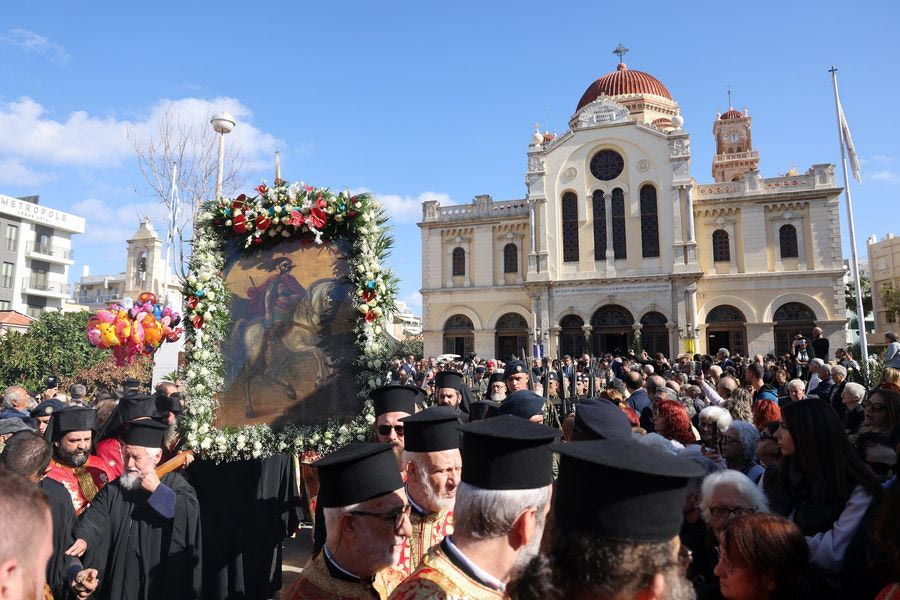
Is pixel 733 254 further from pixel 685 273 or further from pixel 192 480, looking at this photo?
pixel 192 480

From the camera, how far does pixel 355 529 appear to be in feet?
7.53

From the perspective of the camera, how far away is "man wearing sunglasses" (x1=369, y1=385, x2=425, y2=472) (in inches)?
178

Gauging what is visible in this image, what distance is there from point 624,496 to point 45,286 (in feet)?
169

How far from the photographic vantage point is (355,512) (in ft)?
7.56

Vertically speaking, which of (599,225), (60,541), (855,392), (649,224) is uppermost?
(599,225)

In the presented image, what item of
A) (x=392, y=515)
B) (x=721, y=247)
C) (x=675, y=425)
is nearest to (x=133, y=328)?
(x=675, y=425)

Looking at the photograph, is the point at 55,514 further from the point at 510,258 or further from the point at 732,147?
the point at 732,147

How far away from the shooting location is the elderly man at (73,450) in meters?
4.56

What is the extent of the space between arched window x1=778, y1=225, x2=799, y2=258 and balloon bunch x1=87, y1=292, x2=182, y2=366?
26605 millimetres

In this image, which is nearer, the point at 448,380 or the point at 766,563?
the point at 766,563

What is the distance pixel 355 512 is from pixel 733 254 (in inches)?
1138

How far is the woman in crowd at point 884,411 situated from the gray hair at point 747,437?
1052 mm

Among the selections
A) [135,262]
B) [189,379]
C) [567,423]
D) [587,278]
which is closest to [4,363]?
[189,379]

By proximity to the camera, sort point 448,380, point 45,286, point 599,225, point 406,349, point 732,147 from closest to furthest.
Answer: point 448,380 < point 406,349 < point 599,225 < point 732,147 < point 45,286
